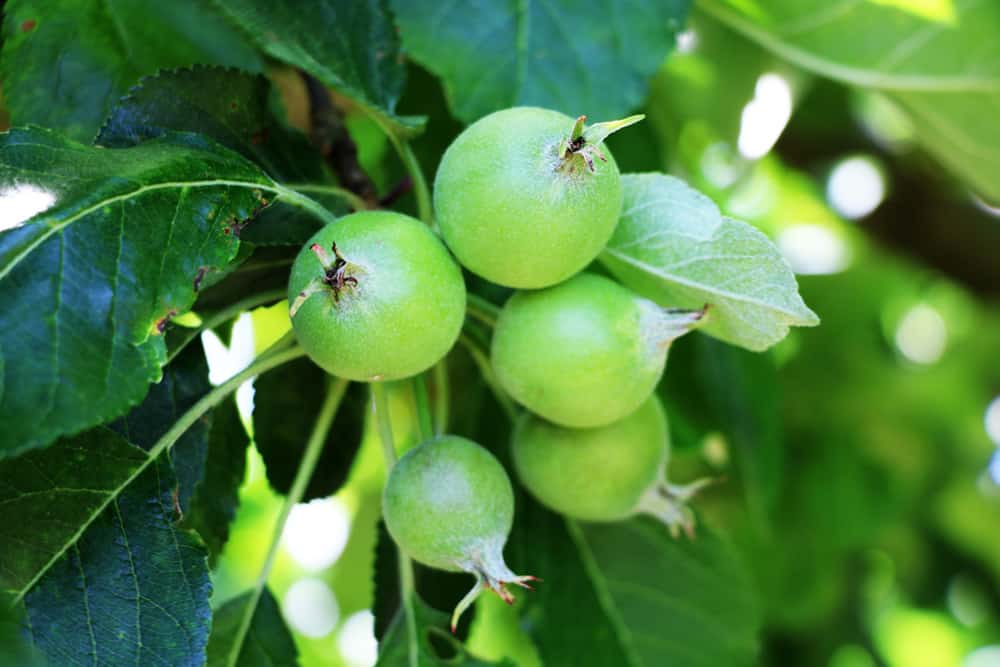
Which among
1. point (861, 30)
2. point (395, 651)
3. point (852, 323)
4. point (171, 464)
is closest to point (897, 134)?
point (852, 323)

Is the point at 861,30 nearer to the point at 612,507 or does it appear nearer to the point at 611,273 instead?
the point at 611,273

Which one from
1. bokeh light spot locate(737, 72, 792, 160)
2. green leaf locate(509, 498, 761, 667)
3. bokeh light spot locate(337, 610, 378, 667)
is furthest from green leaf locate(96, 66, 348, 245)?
bokeh light spot locate(337, 610, 378, 667)

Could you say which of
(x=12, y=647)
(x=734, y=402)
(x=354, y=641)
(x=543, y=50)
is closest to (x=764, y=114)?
(x=734, y=402)

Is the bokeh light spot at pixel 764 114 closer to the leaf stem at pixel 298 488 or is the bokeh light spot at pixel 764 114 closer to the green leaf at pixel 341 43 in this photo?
the green leaf at pixel 341 43

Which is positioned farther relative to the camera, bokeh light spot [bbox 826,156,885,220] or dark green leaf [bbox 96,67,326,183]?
bokeh light spot [bbox 826,156,885,220]

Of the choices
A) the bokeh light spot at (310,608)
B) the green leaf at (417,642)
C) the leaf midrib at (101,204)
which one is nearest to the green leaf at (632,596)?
the green leaf at (417,642)

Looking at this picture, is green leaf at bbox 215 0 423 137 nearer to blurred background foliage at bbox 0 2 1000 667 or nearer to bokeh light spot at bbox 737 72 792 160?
blurred background foliage at bbox 0 2 1000 667

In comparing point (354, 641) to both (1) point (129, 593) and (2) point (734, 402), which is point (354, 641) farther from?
(1) point (129, 593)
